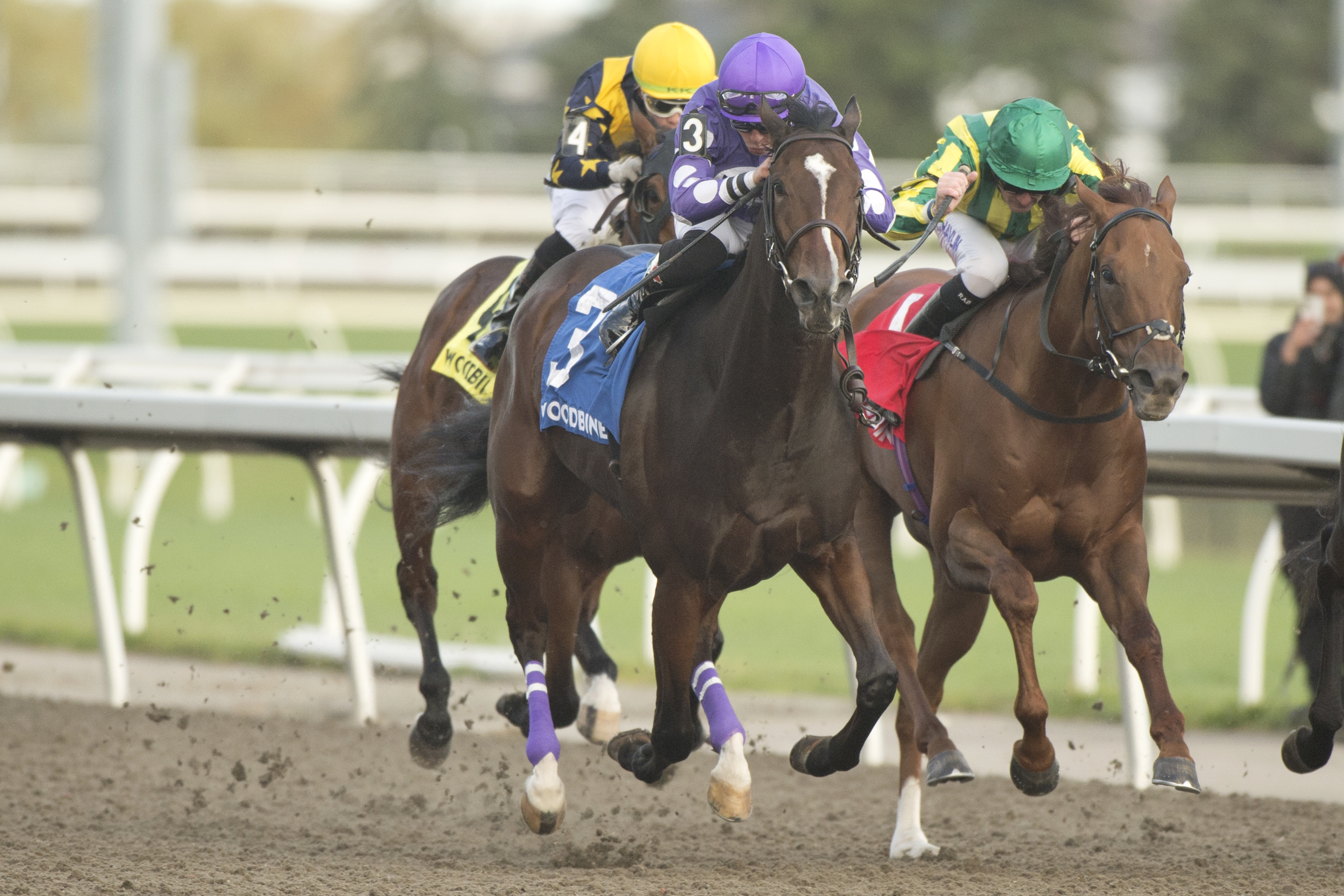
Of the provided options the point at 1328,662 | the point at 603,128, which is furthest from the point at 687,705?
the point at 603,128

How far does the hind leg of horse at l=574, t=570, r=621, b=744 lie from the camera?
568cm

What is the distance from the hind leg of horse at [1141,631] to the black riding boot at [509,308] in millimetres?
1945

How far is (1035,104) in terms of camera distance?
5.00 meters

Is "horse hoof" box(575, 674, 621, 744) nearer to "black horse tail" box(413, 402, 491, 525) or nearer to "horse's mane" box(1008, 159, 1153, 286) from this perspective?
"black horse tail" box(413, 402, 491, 525)

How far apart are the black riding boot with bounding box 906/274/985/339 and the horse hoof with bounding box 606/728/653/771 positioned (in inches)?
56.2

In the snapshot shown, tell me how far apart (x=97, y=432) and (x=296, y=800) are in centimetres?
198

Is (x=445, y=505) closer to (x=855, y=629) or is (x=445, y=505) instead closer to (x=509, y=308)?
(x=509, y=308)

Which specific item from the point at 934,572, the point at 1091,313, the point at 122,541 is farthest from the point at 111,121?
the point at 1091,313

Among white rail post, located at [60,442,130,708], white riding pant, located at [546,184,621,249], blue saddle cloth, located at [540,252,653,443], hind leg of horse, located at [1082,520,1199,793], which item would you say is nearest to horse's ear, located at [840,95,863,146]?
blue saddle cloth, located at [540,252,653,443]

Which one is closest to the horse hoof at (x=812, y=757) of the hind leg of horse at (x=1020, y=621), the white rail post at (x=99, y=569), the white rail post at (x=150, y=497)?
the hind leg of horse at (x=1020, y=621)

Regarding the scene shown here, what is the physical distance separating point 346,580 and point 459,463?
171cm

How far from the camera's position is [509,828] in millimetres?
5617

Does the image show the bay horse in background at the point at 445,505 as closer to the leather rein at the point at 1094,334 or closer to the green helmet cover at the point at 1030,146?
the green helmet cover at the point at 1030,146

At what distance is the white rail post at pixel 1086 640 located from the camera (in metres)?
6.75
